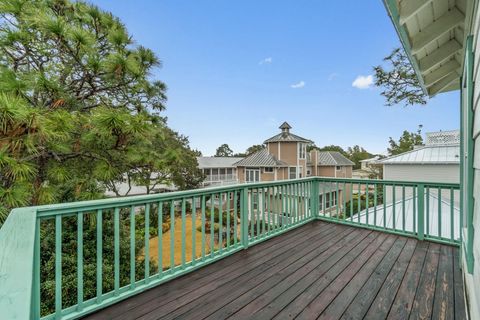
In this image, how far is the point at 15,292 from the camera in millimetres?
1174

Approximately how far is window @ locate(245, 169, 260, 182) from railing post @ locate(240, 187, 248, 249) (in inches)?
595

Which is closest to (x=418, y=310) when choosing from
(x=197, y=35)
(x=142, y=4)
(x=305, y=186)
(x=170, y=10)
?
(x=305, y=186)

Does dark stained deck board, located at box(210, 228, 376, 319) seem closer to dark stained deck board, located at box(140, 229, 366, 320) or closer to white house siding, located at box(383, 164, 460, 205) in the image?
dark stained deck board, located at box(140, 229, 366, 320)

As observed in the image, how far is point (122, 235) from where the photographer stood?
464 centimetres

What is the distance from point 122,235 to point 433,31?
220 inches

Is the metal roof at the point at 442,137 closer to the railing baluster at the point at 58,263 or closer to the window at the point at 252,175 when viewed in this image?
the window at the point at 252,175

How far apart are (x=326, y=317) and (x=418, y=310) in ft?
2.43

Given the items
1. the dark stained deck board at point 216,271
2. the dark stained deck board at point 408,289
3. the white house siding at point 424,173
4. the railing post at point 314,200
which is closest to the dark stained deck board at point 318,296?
the dark stained deck board at point 408,289

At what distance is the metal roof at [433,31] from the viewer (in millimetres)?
1596

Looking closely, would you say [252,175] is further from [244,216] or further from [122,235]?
[244,216]

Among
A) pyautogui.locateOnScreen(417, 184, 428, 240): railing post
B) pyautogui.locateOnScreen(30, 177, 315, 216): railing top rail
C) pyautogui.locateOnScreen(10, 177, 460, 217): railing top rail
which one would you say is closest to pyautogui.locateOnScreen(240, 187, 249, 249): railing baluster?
pyautogui.locateOnScreen(10, 177, 460, 217): railing top rail

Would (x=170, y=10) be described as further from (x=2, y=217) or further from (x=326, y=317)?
(x=326, y=317)

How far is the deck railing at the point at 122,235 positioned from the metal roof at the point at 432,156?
3.98m

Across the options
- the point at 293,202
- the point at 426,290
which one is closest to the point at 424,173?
the point at 293,202
